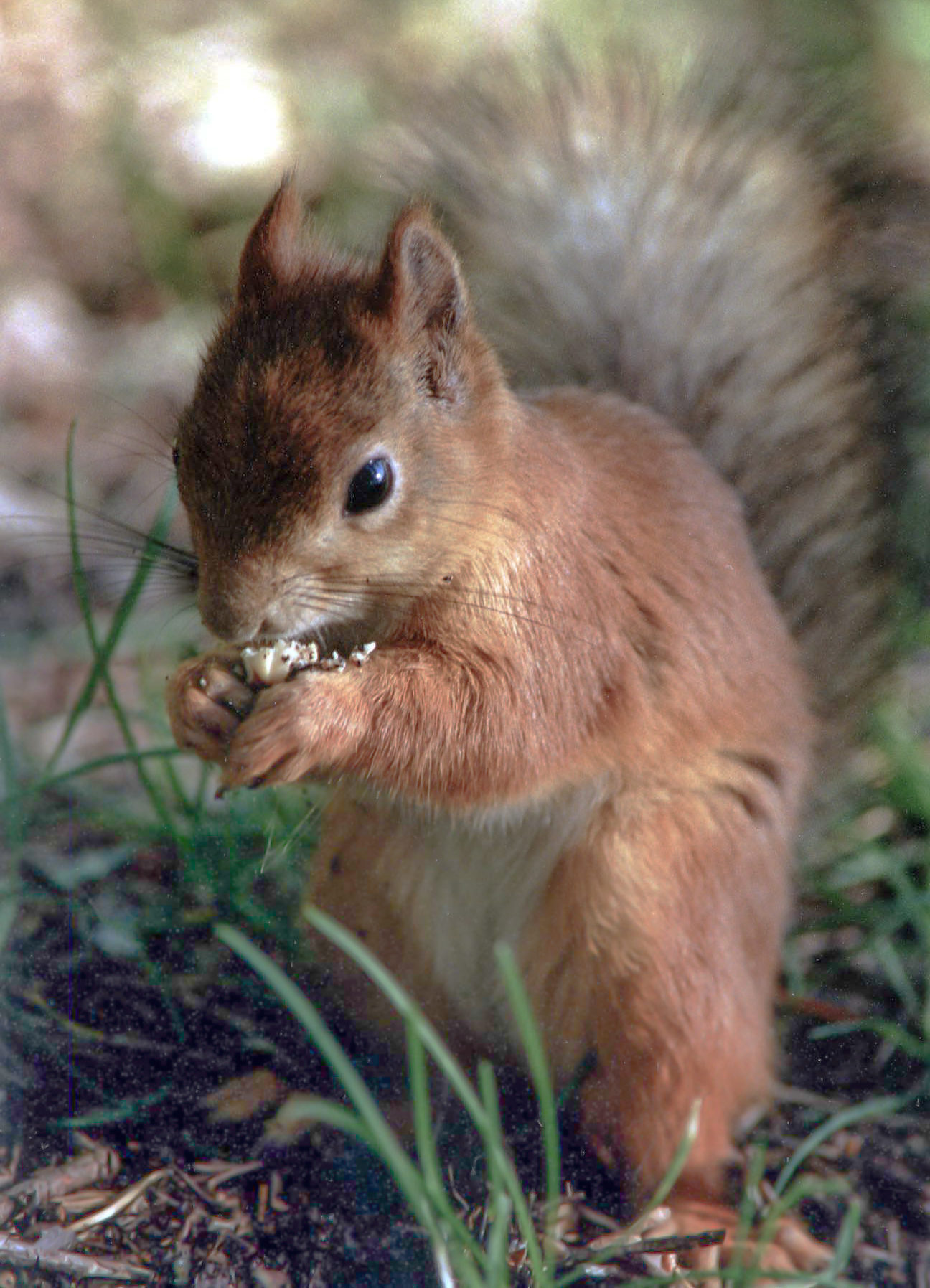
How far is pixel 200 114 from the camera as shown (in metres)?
1.34

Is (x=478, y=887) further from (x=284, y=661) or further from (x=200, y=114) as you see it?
(x=200, y=114)

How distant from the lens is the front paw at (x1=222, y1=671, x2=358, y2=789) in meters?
0.89

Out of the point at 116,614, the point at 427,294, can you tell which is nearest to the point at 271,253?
the point at 427,294

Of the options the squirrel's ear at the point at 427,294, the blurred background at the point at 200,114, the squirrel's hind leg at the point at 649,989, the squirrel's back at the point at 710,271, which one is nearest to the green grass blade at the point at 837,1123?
the squirrel's hind leg at the point at 649,989

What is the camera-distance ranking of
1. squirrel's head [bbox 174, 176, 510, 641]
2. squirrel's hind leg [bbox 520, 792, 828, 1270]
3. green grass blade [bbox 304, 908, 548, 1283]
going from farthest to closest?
squirrel's hind leg [bbox 520, 792, 828, 1270] < squirrel's head [bbox 174, 176, 510, 641] < green grass blade [bbox 304, 908, 548, 1283]

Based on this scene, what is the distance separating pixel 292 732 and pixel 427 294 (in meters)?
0.34

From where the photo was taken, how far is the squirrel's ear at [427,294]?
2.80 feet

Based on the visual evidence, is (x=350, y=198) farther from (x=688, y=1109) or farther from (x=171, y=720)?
(x=688, y=1109)

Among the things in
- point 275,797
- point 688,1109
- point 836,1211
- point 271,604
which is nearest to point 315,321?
point 271,604

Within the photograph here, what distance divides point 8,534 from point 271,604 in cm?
115

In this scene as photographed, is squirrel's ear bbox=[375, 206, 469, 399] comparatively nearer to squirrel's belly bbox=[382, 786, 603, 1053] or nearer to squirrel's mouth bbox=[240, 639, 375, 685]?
squirrel's mouth bbox=[240, 639, 375, 685]

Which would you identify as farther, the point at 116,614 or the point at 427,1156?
the point at 116,614

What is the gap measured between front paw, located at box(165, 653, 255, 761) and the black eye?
0.65ft

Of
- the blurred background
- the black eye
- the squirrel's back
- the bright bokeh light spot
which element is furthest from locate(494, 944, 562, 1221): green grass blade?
the bright bokeh light spot
